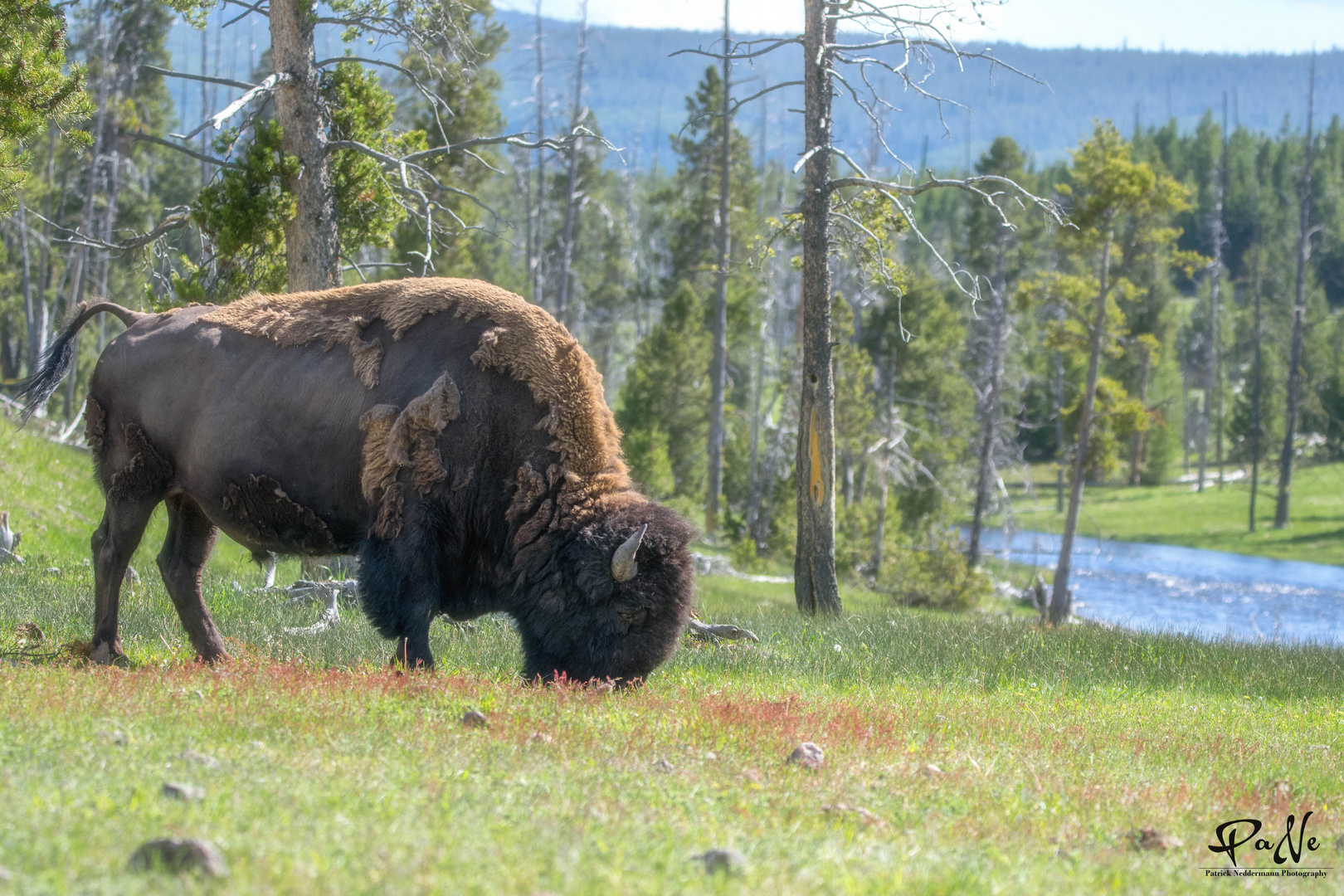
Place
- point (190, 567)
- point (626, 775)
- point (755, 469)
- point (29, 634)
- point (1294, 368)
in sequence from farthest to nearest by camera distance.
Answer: point (1294, 368) → point (755, 469) → point (29, 634) → point (190, 567) → point (626, 775)

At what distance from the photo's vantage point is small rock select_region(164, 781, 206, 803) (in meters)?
3.76

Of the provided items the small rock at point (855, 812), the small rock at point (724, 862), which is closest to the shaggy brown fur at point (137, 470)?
the small rock at point (855, 812)

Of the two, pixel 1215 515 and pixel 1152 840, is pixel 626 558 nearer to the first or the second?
pixel 1152 840

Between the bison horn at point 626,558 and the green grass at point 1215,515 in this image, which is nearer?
the bison horn at point 626,558

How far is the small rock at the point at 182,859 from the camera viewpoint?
3.04 m

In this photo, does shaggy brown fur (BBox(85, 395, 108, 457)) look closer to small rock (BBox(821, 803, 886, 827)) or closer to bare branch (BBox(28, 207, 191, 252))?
bare branch (BBox(28, 207, 191, 252))

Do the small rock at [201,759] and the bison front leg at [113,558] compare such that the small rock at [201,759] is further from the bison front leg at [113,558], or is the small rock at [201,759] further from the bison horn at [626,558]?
the bison front leg at [113,558]

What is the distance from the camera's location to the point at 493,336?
281 inches

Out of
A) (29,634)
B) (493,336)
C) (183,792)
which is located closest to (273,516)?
(493,336)

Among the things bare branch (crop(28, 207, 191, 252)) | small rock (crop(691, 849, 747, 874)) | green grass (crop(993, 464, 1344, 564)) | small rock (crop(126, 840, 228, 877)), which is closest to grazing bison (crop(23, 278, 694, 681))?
small rock (crop(691, 849, 747, 874))

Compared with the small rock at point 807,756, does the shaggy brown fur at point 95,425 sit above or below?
above

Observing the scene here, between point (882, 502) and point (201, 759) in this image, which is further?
point (882, 502)

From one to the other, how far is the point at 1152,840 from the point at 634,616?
3197mm

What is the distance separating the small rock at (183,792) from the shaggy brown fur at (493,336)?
3.59 m
